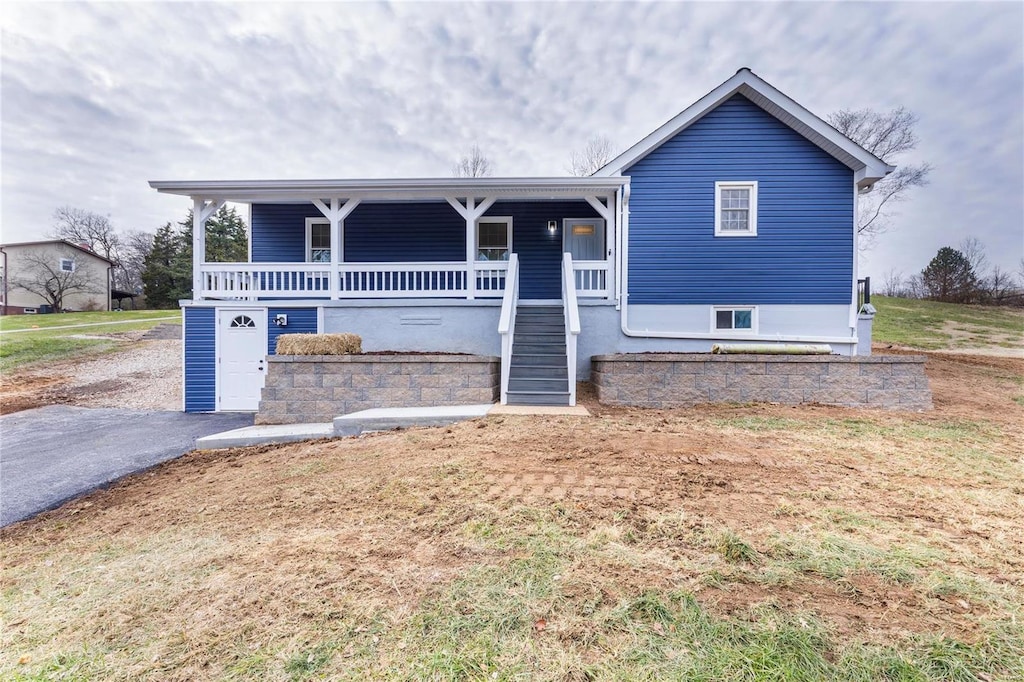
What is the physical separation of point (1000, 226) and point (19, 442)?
43401mm

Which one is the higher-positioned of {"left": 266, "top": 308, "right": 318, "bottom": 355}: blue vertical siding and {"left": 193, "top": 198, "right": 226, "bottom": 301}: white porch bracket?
{"left": 193, "top": 198, "right": 226, "bottom": 301}: white porch bracket


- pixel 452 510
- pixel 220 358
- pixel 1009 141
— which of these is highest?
pixel 1009 141

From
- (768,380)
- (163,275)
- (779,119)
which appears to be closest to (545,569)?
(768,380)

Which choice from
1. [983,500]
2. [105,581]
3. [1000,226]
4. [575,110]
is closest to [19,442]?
[105,581]

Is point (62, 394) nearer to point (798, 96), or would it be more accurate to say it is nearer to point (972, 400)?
point (972, 400)

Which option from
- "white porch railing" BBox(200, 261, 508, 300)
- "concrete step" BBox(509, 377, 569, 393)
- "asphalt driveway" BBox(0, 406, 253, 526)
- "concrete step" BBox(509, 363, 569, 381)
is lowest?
"asphalt driveway" BBox(0, 406, 253, 526)

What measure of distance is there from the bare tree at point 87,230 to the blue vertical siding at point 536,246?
4918 cm

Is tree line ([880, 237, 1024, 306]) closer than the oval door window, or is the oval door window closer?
the oval door window

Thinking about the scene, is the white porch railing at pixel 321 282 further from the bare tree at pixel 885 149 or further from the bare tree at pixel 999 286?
the bare tree at pixel 999 286

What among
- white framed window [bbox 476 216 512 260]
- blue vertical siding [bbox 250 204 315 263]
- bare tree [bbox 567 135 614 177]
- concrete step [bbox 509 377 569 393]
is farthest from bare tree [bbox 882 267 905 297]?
blue vertical siding [bbox 250 204 315 263]

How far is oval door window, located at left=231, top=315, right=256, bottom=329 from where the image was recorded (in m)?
9.33

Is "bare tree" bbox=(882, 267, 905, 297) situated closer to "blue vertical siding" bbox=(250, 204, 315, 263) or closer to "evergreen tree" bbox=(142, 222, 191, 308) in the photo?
"blue vertical siding" bbox=(250, 204, 315, 263)

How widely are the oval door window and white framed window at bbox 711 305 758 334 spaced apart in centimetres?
1071

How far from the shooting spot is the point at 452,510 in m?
3.33
